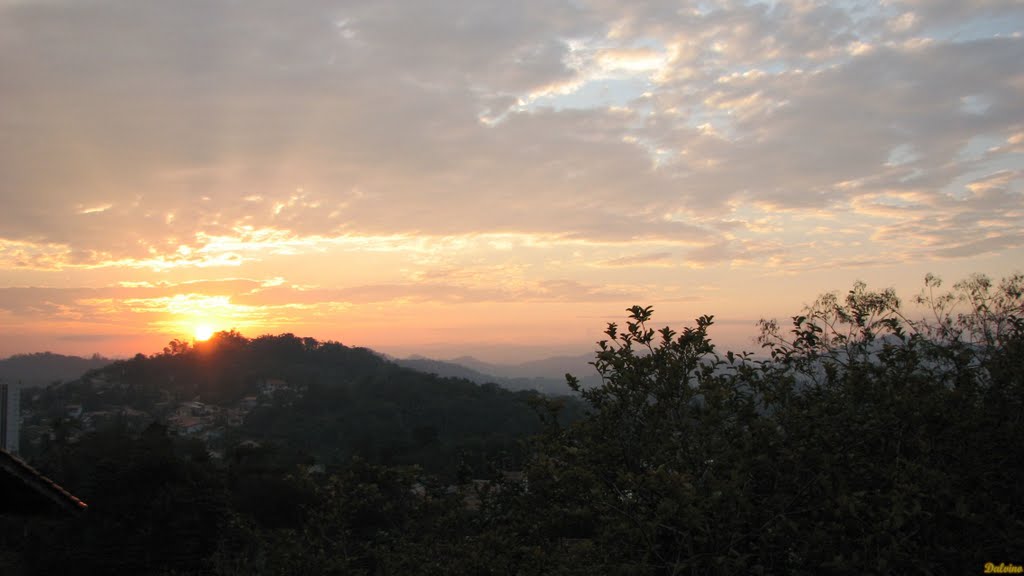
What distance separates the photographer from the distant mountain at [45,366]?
13462cm

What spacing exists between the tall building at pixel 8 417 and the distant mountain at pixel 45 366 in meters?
99.3

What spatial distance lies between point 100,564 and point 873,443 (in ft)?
71.0

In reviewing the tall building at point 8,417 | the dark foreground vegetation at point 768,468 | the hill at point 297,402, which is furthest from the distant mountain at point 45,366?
the dark foreground vegetation at point 768,468

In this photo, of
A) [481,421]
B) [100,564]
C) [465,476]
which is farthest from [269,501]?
[481,421]

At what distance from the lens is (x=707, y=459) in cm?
555

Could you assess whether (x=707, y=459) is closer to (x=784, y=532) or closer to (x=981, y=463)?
(x=784, y=532)

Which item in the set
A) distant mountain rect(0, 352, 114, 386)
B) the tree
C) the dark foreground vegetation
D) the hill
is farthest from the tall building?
distant mountain rect(0, 352, 114, 386)

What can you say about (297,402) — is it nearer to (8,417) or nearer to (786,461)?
(8,417)

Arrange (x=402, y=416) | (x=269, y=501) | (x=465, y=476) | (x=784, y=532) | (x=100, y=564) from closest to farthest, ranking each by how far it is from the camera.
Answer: (x=784, y=532), (x=465, y=476), (x=100, y=564), (x=269, y=501), (x=402, y=416)

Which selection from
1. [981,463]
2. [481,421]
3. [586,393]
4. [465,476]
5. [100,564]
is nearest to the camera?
[981,463]

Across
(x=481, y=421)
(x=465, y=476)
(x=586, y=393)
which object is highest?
(x=586, y=393)

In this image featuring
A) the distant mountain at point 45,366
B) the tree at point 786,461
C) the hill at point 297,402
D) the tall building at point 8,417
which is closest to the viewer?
the tree at point 786,461

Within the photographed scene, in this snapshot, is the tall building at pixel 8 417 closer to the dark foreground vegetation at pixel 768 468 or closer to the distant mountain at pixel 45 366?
the dark foreground vegetation at pixel 768 468

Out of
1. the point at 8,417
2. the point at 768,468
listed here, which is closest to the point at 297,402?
the point at 8,417
